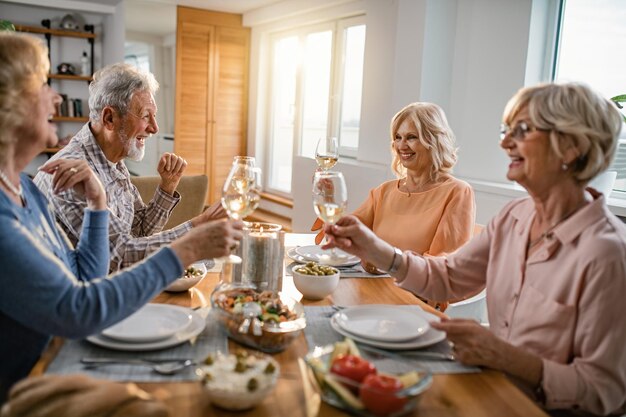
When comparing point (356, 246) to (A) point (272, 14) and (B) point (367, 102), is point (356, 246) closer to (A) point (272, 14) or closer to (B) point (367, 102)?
(B) point (367, 102)

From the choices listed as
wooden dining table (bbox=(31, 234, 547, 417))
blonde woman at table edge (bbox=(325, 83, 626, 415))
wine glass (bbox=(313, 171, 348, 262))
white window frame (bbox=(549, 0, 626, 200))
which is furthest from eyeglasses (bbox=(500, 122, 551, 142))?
white window frame (bbox=(549, 0, 626, 200))

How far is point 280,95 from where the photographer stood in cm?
732

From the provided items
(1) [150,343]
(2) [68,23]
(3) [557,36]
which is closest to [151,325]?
(1) [150,343]

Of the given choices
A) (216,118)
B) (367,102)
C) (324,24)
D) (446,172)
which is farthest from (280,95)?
(446,172)

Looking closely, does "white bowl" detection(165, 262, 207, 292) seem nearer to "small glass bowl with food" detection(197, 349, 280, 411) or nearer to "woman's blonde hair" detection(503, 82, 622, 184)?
"small glass bowl with food" detection(197, 349, 280, 411)

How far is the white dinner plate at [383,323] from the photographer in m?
1.30

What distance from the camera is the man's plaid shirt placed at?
6.11ft

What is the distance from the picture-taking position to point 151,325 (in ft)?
4.21

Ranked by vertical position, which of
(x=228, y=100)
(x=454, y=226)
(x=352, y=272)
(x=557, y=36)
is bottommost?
(x=352, y=272)

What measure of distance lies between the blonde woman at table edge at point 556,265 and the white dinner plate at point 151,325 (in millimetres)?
487

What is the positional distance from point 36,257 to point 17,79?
14.8 inches

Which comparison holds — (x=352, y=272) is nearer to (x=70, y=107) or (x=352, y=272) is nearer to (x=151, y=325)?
(x=151, y=325)

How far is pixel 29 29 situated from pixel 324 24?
3300 millimetres

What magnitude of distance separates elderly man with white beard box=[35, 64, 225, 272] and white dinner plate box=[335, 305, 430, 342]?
2.48 feet
